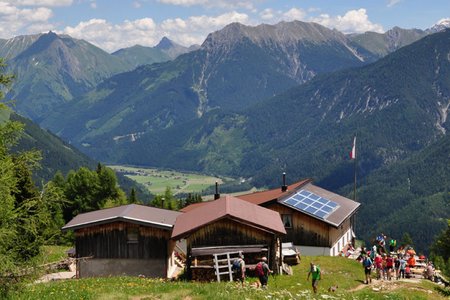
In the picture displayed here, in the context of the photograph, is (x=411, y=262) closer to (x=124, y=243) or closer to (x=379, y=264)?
(x=379, y=264)

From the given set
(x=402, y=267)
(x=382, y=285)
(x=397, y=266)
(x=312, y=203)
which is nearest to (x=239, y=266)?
(x=382, y=285)

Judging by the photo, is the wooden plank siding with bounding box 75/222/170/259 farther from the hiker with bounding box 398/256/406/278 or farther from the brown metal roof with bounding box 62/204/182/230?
the hiker with bounding box 398/256/406/278

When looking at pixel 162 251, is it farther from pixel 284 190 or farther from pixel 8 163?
pixel 8 163

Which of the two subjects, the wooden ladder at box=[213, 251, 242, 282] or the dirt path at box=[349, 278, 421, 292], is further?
the wooden ladder at box=[213, 251, 242, 282]

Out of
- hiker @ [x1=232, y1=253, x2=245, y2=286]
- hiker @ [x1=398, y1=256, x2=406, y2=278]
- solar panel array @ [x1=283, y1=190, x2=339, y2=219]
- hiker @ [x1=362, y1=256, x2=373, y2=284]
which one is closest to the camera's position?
hiker @ [x1=232, y1=253, x2=245, y2=286]

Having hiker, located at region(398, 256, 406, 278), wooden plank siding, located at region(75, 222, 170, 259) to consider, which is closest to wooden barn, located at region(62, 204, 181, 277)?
wooden plank siding, located at region(75, 222, 170, 259)

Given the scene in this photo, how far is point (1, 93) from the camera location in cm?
1922

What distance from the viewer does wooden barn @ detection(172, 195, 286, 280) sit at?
36.9m

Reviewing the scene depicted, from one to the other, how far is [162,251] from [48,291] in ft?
55.9

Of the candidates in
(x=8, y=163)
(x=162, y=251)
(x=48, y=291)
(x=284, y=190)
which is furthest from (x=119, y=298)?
(x=284, y=190)

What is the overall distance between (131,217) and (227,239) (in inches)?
358

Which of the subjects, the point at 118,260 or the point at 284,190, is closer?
the point at 118,260

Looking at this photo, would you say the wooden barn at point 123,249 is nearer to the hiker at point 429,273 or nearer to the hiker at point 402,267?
the hiker at point 402,267

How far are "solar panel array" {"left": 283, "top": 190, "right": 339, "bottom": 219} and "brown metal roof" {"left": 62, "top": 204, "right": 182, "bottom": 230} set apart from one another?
12.4 meters
